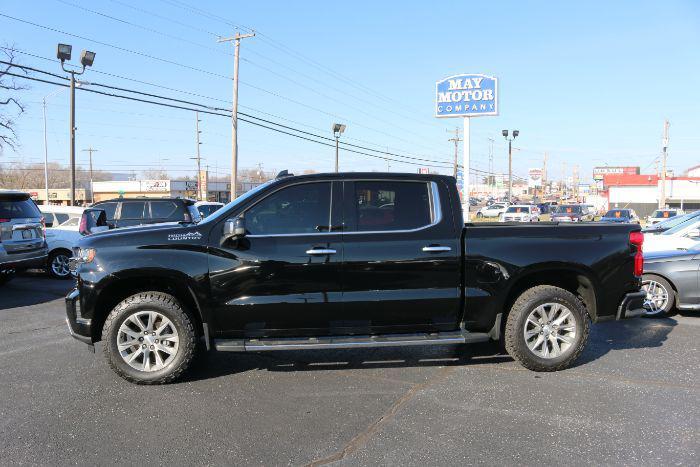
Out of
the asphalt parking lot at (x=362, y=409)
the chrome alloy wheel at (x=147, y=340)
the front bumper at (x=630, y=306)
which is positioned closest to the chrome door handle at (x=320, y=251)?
the asphalt parking lot at (x=362, y=409)

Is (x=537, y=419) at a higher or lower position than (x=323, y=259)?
lower

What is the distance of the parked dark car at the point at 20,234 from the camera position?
959 centimetres

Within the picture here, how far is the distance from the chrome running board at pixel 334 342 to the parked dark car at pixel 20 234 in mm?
6941

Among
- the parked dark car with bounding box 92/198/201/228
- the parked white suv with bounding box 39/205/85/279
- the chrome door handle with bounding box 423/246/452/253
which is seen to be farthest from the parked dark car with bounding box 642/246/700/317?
the parked white suv with bounding box 39/205/85/279

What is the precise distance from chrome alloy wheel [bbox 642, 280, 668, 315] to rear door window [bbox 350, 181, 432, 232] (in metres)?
4.39

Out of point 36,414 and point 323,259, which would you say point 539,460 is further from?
point 36,414

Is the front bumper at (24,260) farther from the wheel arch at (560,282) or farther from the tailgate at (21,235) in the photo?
the wheel arch at (560,282)

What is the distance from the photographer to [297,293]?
15.6 ft

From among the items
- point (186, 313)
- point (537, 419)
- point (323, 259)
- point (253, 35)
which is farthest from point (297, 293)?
point (253, 35)

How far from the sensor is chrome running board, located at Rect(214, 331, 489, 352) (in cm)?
470

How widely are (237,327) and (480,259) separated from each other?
233 cm

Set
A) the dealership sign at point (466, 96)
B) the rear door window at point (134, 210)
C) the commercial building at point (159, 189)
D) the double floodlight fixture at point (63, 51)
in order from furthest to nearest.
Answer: the commercial building at point (159, 189) → the double floodlight fixture at point (63, 51) → the dealership sign at point (466, 96) → the rear door window at point (134, 210)

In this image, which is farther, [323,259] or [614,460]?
[323,259]

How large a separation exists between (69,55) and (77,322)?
61.8 ft
